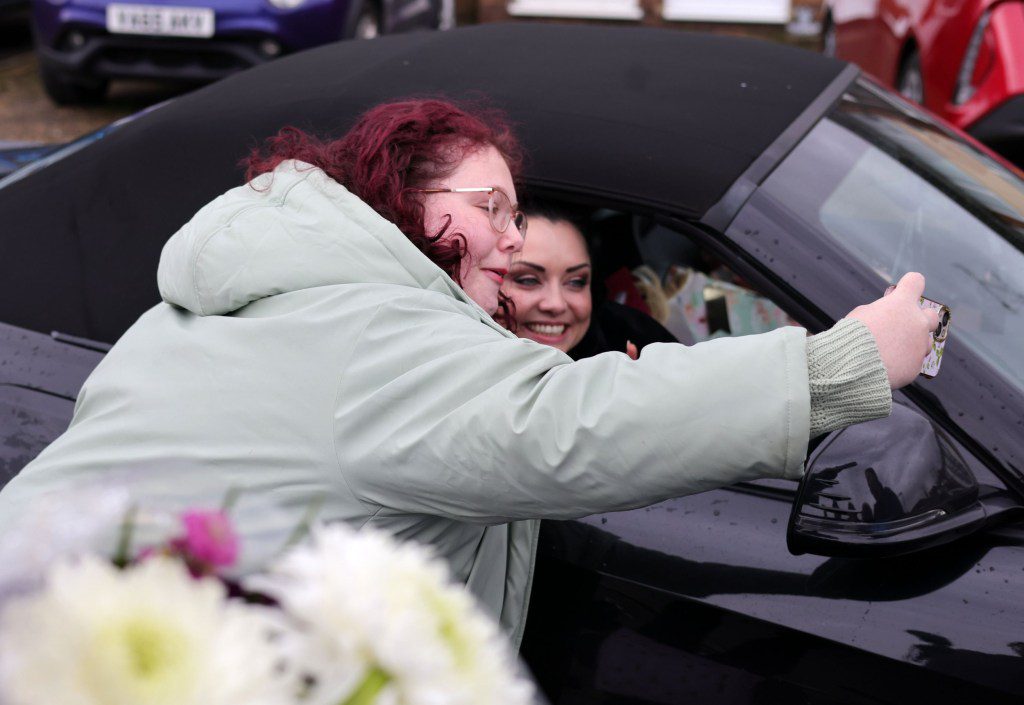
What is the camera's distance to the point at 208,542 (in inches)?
25.2

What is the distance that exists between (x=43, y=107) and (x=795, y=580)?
646 centimetres

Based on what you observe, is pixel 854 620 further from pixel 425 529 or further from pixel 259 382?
pixel 259 382

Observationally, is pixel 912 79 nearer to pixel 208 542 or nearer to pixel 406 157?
pixel 406 157

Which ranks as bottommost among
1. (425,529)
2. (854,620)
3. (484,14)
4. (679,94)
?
(484,14)

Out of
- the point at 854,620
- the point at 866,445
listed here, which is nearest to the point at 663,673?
the point at 854,620

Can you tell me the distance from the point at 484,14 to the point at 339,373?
8803 mm

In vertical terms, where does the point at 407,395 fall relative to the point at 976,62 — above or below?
above

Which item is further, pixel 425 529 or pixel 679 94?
pixel 679 94

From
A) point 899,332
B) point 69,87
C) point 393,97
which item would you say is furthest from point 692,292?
point 69,87

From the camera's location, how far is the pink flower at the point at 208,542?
2.10 feet

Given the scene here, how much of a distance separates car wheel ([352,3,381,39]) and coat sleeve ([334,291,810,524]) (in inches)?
225

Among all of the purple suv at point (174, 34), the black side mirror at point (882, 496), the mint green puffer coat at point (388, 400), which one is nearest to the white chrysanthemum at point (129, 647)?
the mint green puffer coat at point (388, 400)

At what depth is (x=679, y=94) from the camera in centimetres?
207

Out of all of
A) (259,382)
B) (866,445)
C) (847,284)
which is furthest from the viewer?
(847,284)
